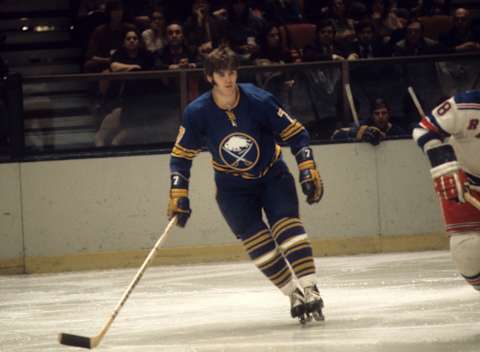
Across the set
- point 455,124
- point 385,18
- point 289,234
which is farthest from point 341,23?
point 455,124

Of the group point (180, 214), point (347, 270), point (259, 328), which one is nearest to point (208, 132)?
point (180, 214)

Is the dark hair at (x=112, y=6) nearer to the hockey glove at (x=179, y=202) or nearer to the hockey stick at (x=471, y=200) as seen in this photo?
the hockey glove at (x=179, y=202)

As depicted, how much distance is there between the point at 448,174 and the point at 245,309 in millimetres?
A: 2039

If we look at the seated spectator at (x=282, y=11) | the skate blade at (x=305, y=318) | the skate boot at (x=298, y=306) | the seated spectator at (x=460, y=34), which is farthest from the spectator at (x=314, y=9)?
the skate blade at (x=305, y=318)

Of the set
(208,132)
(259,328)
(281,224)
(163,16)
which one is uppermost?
(163,16)

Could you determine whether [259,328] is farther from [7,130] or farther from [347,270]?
[7,130]

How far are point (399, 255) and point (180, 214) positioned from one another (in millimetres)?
3617

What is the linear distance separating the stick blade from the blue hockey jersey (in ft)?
4.16

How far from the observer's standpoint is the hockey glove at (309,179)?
638 cm

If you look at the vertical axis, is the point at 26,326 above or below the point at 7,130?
below

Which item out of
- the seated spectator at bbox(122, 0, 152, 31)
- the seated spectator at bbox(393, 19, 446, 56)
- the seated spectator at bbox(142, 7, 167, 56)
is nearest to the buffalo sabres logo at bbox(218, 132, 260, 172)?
the seated spectator at bbox(142, 7, 167, 56)

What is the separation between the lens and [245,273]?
9.14 metres

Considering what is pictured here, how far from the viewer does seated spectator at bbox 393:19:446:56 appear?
35.8ft

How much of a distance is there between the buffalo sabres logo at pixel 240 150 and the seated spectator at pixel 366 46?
4.49m
